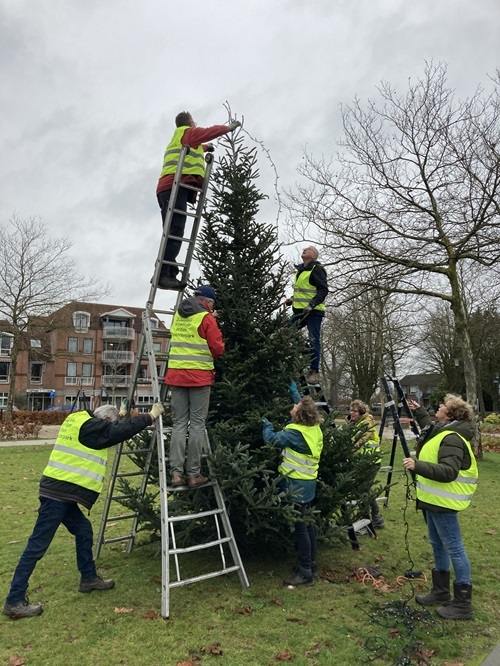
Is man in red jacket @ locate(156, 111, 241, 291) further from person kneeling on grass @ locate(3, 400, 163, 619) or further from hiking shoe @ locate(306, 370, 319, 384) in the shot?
hiking shoe @ locate(306, 370, 319, 384)

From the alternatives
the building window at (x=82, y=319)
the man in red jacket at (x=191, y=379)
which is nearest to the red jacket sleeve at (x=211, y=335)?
the man in red jacket at (x=191, y=379)

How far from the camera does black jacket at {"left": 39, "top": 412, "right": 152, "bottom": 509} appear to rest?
506 centimetres

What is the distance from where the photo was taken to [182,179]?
6203 mm

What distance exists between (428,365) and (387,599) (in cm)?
4764

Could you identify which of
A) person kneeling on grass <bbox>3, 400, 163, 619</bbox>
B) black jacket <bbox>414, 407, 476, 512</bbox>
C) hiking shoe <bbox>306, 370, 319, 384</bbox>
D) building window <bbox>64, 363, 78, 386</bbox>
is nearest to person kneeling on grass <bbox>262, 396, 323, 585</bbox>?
black jacket <bbox>414, 407, 476, 512</bbox>

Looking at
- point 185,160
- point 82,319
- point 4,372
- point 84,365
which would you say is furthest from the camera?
point 84,365

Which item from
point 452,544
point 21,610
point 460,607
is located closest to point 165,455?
point 21,610

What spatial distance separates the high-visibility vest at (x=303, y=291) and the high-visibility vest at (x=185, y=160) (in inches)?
81.1

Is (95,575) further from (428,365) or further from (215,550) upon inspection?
(428,365)

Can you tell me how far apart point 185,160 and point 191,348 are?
2.41m

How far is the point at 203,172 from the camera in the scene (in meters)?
6.23

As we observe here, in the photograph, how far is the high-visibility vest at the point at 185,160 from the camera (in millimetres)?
6082

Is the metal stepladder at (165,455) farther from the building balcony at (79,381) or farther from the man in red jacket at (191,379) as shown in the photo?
the building balcony at (79,381)

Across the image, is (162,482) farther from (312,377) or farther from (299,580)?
(312,377)
